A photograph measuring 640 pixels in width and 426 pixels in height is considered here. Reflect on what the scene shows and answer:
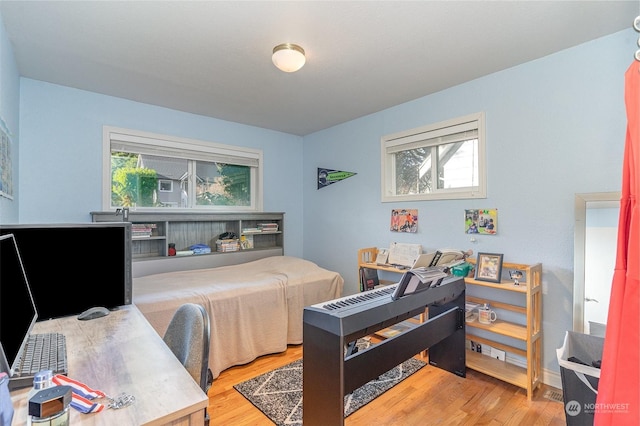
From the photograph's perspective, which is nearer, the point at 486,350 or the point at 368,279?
the point at 486,350

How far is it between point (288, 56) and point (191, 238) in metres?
2.43

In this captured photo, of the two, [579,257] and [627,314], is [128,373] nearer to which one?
[627,314]

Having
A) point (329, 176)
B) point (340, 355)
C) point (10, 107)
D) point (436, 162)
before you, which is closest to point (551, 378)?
point (340, 355)

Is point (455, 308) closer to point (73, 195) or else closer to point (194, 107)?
point (194, 107)

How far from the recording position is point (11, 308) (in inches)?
37.6

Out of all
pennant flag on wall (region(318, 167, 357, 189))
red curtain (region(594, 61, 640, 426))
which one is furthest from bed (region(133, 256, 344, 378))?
red curtain (region(594, 61, 640, 426))

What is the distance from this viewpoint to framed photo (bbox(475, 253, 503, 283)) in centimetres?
229

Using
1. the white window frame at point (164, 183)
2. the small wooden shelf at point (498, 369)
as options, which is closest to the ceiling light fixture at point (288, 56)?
the white window frame at point (164, 183)

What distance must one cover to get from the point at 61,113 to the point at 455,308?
377 centimetres

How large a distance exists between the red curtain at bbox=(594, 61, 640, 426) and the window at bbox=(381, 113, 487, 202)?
5.27 ft

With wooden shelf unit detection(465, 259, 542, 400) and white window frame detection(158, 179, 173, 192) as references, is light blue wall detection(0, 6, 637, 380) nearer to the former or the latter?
wooden shelf unit detection(465, 259, 542, 400)

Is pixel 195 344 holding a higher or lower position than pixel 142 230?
lower

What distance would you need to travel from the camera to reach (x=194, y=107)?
3.25 meters

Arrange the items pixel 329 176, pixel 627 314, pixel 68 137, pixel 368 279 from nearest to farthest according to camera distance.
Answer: pixel 627 314 < pixel 68 137 < pixel 368 279 < pixel 329 176
